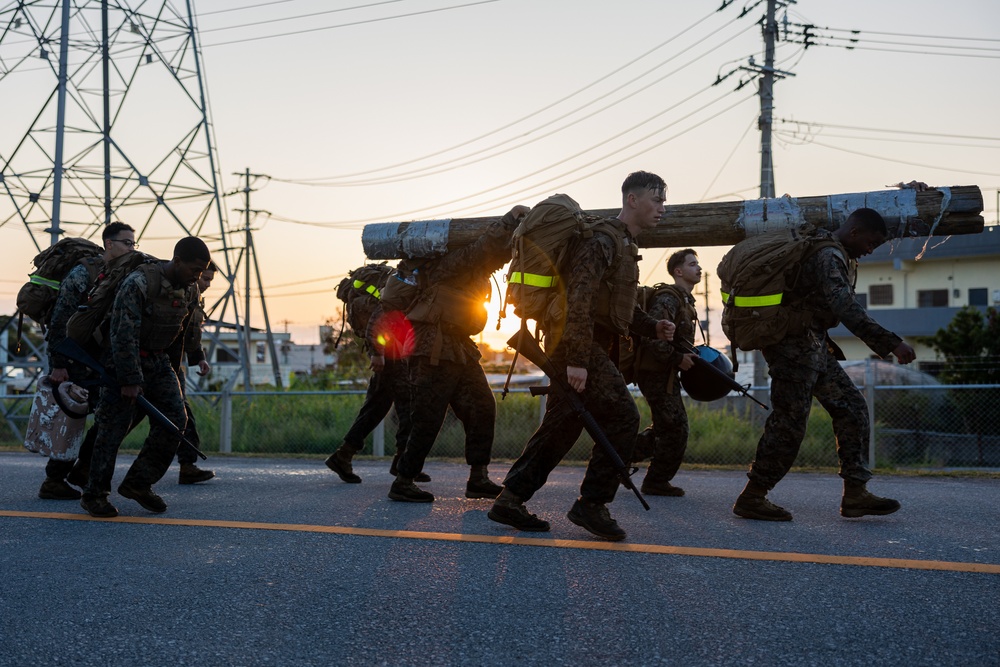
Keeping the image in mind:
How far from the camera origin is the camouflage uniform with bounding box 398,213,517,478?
21.0ft

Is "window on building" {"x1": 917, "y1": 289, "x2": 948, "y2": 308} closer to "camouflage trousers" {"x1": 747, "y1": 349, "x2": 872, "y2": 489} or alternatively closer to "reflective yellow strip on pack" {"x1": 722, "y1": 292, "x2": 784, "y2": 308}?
"camouflage trousers" {"x1": 747, "y1": 349, "x2": 872, "y2": 489}

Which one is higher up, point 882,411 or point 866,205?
point 866,205

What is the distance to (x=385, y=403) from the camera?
806 cm

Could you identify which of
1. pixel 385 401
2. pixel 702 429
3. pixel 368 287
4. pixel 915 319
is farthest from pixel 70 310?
pixel 915 319

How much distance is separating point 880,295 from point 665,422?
4167 cm

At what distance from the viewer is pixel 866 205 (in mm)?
6574

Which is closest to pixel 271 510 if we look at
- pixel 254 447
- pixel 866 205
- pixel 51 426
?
pixel 51 426

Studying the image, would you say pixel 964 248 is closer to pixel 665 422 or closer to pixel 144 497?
pixel 665 422

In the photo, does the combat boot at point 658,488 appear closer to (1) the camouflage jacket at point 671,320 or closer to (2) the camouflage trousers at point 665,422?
(2) the camouflage trousers at point 665,422

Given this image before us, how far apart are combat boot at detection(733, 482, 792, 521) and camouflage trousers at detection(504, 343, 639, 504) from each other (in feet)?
3.63

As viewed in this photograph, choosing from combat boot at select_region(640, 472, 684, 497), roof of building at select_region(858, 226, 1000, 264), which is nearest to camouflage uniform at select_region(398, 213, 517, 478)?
combat boot at select_region(640, 472, 684, 497)

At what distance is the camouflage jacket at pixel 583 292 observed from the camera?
480 centimetres

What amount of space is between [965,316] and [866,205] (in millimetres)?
23113

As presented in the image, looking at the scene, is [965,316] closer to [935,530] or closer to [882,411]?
[882,411]
